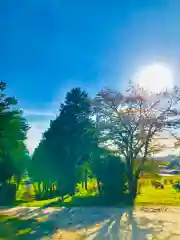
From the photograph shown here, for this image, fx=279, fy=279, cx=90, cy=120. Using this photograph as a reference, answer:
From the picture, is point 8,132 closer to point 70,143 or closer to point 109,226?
point 70,143

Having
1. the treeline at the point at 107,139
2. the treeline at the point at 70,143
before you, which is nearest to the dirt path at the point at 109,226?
the treeline at the point at 107,139

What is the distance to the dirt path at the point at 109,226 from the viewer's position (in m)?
11.0

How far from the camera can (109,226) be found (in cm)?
1320

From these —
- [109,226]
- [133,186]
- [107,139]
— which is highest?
[107,139]

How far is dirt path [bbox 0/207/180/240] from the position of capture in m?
11.0

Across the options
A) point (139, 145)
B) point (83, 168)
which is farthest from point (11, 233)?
point (83, 168)

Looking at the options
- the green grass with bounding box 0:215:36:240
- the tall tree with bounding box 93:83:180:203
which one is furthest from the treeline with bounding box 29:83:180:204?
the green grass with bounding box 0:215:36:240

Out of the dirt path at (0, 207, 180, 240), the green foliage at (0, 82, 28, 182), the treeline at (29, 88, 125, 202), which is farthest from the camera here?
the treeline at (29, 88, 125, 202)

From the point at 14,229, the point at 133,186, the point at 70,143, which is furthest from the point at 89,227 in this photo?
the point at 70,143

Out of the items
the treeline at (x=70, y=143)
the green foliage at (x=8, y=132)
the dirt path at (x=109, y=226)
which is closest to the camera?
the dirt path at (x=109, y=226)

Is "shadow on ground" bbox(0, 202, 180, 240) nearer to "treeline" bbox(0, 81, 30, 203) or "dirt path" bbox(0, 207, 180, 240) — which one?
"dirt path" bbox(0, 207, 180, 240)

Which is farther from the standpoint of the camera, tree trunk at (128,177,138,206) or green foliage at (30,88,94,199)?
green foliage at (30,88,94,199)

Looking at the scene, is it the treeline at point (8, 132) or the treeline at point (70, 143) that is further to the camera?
the treeline at point (70, 143)

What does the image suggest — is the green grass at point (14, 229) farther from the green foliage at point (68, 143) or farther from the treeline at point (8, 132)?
the green foliage at point (68, 143)
